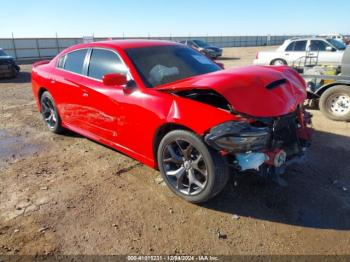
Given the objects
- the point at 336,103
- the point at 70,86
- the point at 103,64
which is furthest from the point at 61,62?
the point at 336,103

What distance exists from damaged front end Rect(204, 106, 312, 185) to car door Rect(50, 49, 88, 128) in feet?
8.21

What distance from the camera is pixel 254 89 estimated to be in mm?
3273

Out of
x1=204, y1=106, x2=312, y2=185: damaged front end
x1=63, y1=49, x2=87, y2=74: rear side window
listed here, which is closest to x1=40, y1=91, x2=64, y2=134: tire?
x1=63, y1=49, x2=87, y2=74: rear side window

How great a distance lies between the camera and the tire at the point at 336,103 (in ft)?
20.7

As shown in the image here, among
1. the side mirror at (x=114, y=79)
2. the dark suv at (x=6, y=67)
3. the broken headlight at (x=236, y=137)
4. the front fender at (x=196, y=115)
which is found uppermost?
the side mirror at (x=114, y=79)

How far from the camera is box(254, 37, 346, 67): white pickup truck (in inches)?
509

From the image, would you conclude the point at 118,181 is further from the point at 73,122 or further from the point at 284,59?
the point at 284,59

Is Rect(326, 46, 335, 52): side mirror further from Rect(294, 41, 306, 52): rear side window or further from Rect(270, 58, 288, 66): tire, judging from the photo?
Rect(270, 58, 288, 66): tire

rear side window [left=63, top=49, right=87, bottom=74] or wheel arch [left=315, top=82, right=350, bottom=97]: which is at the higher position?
rear side window [left=63, top=49, right=87, bottom=74]

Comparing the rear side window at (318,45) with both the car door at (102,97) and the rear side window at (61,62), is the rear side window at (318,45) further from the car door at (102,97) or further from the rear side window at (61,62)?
the car door at (102,97)

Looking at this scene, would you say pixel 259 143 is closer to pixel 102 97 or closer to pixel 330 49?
pixel 102 97

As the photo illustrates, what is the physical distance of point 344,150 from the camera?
484cm

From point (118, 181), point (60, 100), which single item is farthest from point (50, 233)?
point (60, 100)

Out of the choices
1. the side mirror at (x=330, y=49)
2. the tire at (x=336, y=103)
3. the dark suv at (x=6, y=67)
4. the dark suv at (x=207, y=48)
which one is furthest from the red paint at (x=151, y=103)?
the dark suv at (x=207, y=48)
